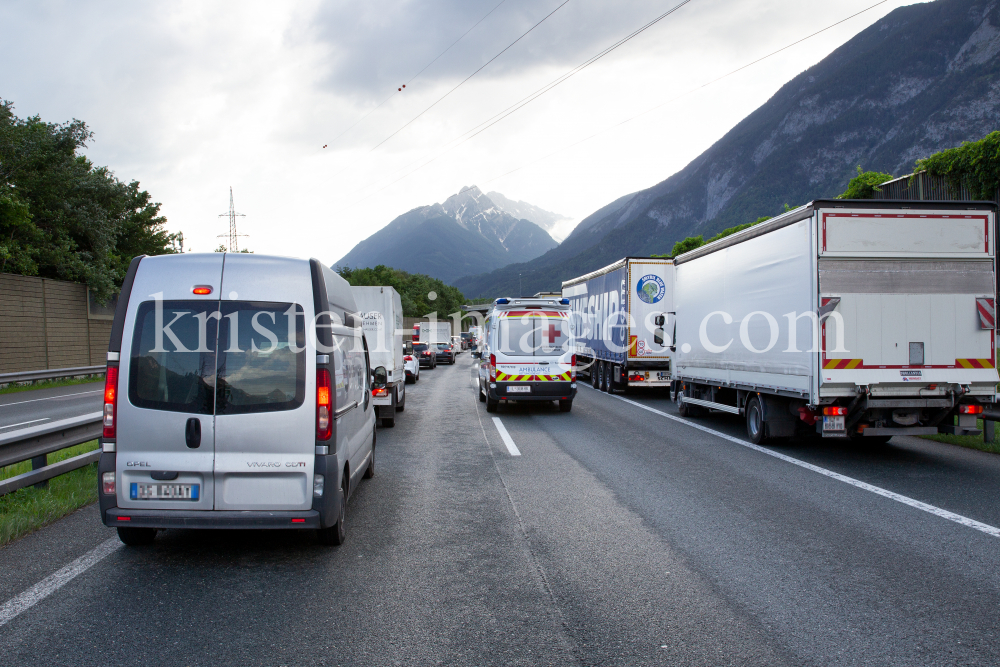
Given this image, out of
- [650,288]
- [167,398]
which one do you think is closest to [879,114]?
[650,288]

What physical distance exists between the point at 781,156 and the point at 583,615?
19399 centimetres

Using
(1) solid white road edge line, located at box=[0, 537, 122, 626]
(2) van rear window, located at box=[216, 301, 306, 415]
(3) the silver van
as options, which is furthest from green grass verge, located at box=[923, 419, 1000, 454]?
(1) solid white road edge line, located at box=[0, 537, 122, 626]

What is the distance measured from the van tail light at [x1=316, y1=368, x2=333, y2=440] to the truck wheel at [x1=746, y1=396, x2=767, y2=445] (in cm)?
747

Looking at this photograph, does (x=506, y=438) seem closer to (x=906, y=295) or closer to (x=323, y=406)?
(x=906, y=295)

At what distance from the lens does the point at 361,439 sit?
21.1 ft

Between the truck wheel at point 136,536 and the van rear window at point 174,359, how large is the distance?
1108 mm

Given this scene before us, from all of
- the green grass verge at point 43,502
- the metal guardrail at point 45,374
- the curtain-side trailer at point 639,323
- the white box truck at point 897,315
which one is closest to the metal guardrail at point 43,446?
the green grass verge at point 43,502

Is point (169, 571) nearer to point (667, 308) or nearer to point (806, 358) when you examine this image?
point (806, 358)

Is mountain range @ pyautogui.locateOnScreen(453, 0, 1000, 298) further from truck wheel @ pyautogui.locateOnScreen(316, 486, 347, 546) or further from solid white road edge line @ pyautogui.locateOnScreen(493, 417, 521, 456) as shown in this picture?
truck wheel @ pyautogui.locateOnScreen(316, 486, 347, 546)

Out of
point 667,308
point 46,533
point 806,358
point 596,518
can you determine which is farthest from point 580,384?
point 46,533

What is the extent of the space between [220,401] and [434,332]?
38968 mm

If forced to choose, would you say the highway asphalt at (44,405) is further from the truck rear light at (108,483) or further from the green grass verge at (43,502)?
the truck rear light at (108,483)

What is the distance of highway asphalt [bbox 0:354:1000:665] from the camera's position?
11.5 ft

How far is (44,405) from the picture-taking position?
56.0ft
